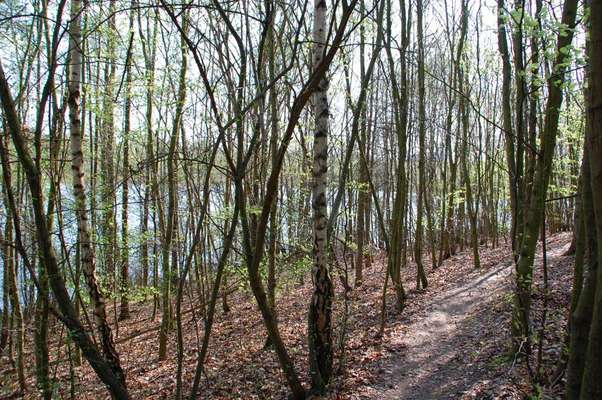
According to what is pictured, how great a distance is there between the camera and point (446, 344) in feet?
23.3

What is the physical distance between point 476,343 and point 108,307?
631 inches

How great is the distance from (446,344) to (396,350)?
2.93 ft

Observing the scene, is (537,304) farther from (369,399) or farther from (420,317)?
(369,399)

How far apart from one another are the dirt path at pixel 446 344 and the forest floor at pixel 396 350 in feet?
0.06

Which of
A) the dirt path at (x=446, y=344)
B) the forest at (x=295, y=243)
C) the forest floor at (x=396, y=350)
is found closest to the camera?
the forest at (x=295, y=243)

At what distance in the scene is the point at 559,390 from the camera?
4031mm

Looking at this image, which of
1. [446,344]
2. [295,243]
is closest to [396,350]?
[446,344]

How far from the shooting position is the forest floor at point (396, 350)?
5.48 meters

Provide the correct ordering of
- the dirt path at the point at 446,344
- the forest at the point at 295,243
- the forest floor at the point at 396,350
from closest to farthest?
the forest at the point at 295,243 < the forest floor at the point at 396,350 < the dirt path at the point at 446,344

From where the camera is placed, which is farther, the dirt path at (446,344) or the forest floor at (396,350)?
the dirt path at (446,344)

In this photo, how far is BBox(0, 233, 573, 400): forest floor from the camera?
5.48 metres

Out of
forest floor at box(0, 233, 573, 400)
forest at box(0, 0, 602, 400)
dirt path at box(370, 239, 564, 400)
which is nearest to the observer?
forest at box(0, 0, 602, 400)

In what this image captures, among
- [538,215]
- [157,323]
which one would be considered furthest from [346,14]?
[157,323]

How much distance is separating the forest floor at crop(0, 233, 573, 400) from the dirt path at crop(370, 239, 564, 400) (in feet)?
0.06
